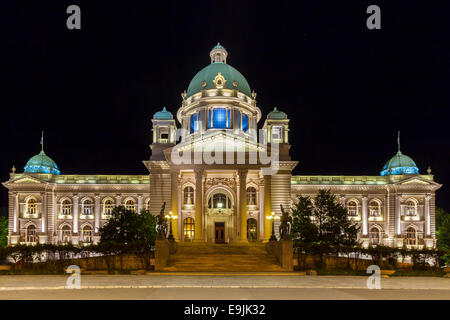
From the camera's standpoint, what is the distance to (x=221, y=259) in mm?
34062

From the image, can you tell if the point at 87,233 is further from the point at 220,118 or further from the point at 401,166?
the point at 401,166

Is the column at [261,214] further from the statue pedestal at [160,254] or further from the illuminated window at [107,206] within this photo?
the illuminated window at [107,206]

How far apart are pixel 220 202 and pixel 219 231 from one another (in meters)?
3.82

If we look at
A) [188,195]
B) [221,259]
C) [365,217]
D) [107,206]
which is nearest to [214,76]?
[188,195]

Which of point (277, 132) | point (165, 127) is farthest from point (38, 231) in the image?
point (277, 132)

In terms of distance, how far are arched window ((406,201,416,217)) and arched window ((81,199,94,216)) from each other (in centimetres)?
4979

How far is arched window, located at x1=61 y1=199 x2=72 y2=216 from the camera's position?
6519 centimetres

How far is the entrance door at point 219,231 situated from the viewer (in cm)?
5388

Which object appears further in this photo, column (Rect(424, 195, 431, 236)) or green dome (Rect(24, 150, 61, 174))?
green dome (Rect(24, 150, 61, 174))

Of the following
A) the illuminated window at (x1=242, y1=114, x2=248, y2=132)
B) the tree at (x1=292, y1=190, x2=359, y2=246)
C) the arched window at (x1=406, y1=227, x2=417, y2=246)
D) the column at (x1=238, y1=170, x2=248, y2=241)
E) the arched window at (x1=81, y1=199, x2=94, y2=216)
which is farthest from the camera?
the arched window at (x1=81, y1=199, x2=94, y2=216)

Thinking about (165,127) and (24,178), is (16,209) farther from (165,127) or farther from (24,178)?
(165,127)

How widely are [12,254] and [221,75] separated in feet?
134

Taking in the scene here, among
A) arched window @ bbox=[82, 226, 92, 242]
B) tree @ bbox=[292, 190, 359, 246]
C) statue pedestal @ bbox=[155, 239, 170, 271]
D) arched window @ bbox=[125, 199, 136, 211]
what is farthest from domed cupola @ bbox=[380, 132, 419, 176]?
arched window @ bbox=[82, 226, 92, 242]

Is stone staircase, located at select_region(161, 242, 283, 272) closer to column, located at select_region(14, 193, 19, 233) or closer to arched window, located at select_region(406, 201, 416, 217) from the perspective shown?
arched window, located at select_region(406, 201, 416, 217)
